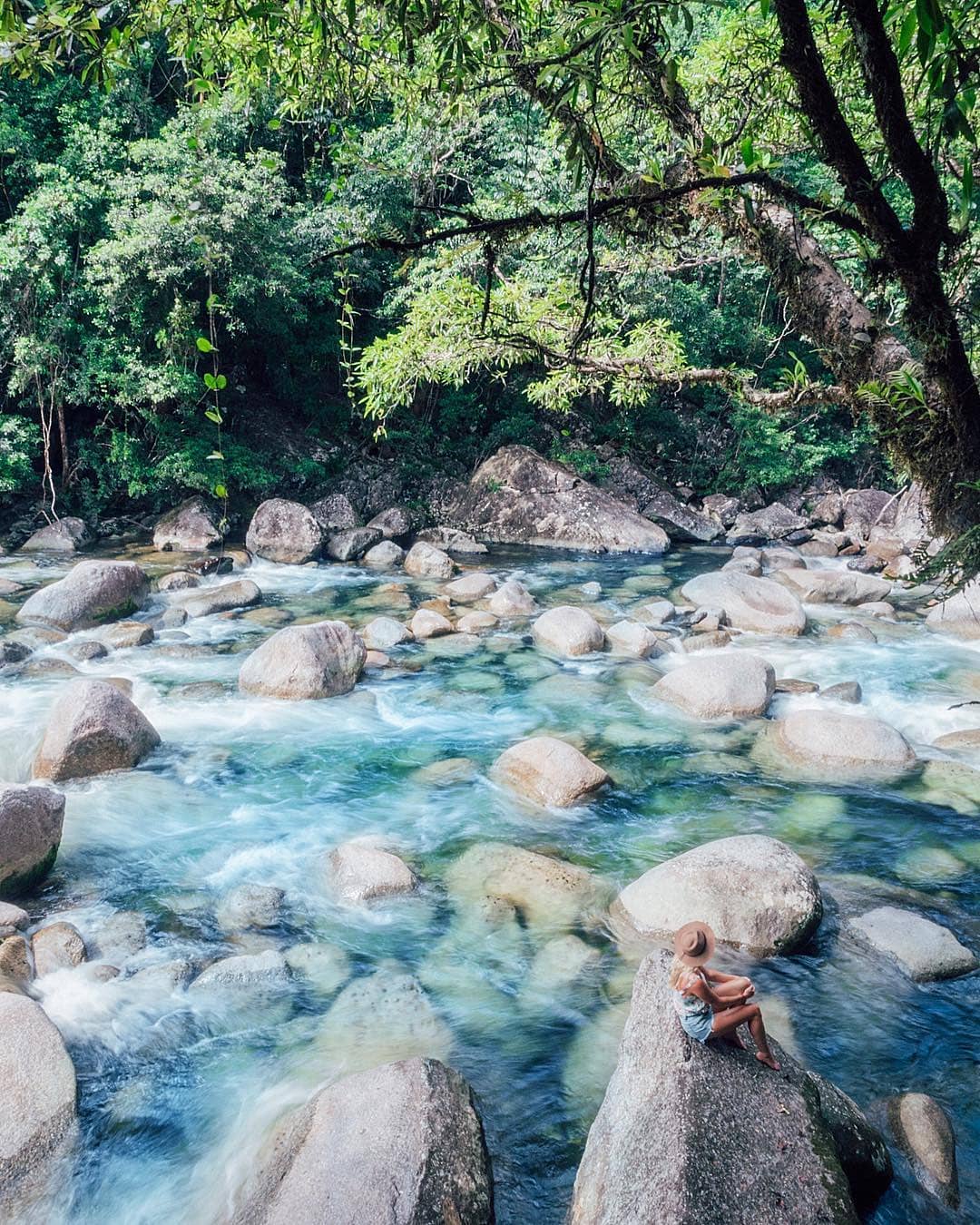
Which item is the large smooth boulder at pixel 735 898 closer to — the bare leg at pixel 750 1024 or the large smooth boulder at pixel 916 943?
the large smooth boulder at pixel 916 943

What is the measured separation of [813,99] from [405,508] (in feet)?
55.9

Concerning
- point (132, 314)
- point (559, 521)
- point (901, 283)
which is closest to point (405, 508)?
point (559, 521)

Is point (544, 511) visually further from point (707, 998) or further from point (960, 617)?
point (707, 998)

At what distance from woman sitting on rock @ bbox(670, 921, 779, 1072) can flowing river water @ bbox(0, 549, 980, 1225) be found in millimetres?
925

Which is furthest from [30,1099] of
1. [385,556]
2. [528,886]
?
[385,556]

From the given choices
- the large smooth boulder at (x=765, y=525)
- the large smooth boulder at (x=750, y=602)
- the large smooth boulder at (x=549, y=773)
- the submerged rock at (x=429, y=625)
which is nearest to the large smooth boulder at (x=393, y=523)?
the submerged rock at (x=429, y=625)

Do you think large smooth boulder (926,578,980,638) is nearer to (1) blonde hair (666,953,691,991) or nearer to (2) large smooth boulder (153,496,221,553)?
(1) blonde hair (666,953,691,991)

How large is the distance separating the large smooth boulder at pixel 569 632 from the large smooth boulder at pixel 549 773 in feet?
11.2

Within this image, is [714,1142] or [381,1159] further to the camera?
[381,1159]

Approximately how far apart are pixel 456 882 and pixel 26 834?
2.75 m

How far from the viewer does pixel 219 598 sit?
1234 cm

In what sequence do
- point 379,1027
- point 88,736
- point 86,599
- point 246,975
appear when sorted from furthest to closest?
1. point 86,599
2. point 88,736
3. point 246,975
4. point 379,1027

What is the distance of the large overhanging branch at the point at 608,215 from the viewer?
2021 millimetres

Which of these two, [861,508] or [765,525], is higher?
[861,508]
